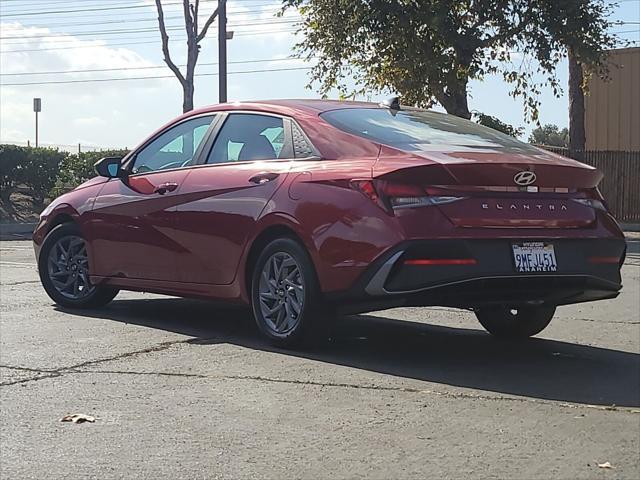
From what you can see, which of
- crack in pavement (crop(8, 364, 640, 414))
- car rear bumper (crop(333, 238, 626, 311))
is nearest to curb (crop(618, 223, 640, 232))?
car rear bumper (crop(333, 238, 626, 311))

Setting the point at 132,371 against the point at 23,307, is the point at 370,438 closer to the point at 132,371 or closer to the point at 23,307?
the point at 132,371

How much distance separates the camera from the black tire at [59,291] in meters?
8.35

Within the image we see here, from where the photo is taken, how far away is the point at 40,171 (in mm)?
26219

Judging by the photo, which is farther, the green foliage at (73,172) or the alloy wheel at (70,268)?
the green foliage at (73,172)

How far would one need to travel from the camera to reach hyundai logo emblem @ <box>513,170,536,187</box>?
6.11 metres

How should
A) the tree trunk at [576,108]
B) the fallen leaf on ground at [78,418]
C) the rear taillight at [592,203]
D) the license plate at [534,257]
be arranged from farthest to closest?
1. the tree trunk at [576,108]
2. the rear taillight at [592,203]
3. the license plate at [534,257]
4. the fallen leaf on ground at [78,418]

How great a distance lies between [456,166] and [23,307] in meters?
4.17

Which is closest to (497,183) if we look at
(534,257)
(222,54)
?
(534,257)

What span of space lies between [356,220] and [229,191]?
127 centimetres

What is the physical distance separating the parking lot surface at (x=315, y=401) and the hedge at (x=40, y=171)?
1870 cm

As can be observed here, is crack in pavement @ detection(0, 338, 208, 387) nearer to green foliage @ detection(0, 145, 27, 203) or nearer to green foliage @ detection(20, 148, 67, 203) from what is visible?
green foliage @ detection(0, 145, 27, 203)

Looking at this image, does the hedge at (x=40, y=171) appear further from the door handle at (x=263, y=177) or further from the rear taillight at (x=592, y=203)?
the rear taillight at (x=592, y=203)

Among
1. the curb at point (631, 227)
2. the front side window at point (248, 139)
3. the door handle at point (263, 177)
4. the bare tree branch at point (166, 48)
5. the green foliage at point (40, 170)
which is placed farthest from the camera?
the bare tree branch at point (166, 48)

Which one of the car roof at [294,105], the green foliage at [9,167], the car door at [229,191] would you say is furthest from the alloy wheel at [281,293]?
the green foliage at [9,167]
